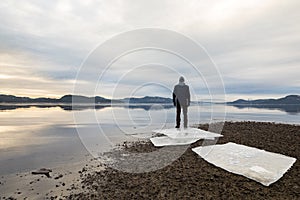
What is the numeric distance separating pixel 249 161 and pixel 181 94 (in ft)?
25.0

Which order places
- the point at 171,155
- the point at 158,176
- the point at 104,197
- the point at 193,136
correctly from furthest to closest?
the point at 193,136, the point at 171,155, the point at 158,176, the point at 104,197

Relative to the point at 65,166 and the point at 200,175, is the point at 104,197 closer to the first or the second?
the point at 200,175

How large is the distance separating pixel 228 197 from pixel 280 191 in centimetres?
144

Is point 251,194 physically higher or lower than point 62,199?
higher

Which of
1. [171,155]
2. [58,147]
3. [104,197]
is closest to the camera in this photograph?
[104,197]

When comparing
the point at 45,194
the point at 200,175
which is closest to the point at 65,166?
the point at 45,194

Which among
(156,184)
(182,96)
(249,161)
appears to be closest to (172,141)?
(182,96)

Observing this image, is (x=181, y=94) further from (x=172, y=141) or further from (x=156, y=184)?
(x=156, y=184)

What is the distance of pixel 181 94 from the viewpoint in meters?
14.9

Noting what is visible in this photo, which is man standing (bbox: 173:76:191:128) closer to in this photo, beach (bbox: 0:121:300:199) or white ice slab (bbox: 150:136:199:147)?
white ice slab (bbox: 150:136:199:147)

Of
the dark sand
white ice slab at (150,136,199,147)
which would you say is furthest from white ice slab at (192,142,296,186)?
white ice slab at (150,136,199,147)

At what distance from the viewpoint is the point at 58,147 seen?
46.3ft

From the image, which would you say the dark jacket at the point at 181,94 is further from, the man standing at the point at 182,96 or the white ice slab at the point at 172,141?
the white ice slab at the point at 172,141

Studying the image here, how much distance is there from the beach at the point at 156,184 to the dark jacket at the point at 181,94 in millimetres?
5771
